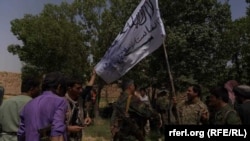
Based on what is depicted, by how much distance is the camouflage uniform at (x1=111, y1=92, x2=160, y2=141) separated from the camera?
748cm

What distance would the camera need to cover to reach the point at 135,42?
735cm

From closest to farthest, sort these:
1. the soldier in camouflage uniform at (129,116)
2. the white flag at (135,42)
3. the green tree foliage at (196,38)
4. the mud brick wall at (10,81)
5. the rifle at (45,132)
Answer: the rifle at (45,132) < the white flag at (135,42) < the soldier in camouflage uniform at (129,116) < the green tree foliage at (196,38) < the mud brick wall at (10,81)

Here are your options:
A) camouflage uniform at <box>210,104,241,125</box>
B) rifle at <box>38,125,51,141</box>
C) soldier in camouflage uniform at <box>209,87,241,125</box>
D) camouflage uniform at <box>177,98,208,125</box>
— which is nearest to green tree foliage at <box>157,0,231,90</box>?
camouflage uniform at <box>177,98,208,125</box>

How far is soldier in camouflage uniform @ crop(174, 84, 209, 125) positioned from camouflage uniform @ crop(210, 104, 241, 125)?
96cm

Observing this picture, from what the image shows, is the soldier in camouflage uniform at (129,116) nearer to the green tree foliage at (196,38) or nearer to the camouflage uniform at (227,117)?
the camouflage uniform at (227,117)

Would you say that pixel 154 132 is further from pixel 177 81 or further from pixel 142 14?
pixel 142 14

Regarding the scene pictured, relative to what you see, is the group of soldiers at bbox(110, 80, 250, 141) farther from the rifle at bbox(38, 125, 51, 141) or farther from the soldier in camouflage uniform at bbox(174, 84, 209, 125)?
the rifle at bbox(38, 125, 51, 141)

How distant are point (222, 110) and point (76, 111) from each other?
5.78 ft

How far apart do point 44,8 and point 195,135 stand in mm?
32171

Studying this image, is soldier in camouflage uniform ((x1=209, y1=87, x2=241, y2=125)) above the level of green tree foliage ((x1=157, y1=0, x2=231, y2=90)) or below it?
below

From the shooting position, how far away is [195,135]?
4754 millimetres

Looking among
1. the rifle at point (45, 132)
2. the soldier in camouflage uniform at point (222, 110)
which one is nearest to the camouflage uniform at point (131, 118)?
the soldier in camouflage uniform at point (222, 110)

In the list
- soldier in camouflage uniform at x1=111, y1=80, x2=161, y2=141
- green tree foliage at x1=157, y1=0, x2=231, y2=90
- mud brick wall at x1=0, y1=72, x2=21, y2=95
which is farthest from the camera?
mud brick wall at x1=0, y1=72, x2=21, y2=95

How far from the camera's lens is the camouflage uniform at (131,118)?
7.48 meters
